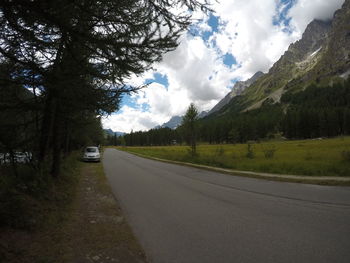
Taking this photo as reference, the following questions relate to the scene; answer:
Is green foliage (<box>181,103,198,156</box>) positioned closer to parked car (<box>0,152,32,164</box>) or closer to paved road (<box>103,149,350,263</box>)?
paved road (<box>103,149,350,263</box>)

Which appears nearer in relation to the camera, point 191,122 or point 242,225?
point 242,225

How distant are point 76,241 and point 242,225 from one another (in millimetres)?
3638

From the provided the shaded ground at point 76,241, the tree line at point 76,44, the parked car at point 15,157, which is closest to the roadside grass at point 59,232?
the shaded ground at point 76,241

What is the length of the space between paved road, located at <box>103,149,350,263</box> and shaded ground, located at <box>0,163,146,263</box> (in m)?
0.36

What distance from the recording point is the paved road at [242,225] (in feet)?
11.1

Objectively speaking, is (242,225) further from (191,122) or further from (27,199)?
(191,122)

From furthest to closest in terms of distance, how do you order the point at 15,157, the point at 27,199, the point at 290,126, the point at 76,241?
the point at 290,126
the point at 15,157
the point at 27,199
the point at 76,241

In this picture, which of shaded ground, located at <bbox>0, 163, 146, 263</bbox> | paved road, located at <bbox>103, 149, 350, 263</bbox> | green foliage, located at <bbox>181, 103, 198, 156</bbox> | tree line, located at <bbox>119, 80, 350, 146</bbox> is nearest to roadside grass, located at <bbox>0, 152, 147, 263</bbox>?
shaded ground, located at <bbox>0, 163, 146, 263</bbox>

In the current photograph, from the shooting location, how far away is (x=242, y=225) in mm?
4598

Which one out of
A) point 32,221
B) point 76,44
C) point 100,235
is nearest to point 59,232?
point 32,221

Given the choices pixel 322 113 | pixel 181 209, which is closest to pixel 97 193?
pixel 181 209

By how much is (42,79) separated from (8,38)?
1.04 meters

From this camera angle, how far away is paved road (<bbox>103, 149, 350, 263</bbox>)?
133 inches

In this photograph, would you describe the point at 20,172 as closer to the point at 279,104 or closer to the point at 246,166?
the point at 246,166
